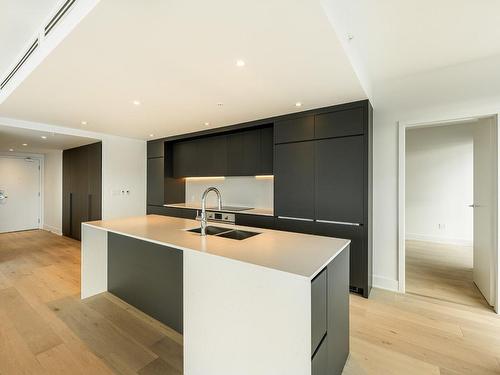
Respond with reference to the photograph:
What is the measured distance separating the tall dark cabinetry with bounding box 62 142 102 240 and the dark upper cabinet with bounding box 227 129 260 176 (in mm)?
2628

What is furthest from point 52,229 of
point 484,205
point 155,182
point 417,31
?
point 484,205

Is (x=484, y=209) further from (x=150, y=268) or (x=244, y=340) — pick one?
(x=150, y=268)

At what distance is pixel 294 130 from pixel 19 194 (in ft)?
24.5

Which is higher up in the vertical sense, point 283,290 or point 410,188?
point 410,188

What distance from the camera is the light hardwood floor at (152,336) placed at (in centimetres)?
172

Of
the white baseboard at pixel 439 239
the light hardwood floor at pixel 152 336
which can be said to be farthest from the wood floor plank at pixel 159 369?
the white baseboard at pixel 439 239

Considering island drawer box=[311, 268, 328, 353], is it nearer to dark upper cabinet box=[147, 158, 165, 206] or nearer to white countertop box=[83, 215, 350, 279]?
white countertop box=[83, 215, 350, 279]

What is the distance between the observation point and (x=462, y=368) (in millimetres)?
1718

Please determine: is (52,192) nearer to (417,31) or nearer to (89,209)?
(89,209)

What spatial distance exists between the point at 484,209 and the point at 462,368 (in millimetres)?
1826

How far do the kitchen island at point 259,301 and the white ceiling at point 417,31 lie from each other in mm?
1468

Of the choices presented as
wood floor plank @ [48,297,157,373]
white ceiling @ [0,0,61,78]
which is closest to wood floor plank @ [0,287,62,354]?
wood floor plank @ [48,297,157,373]

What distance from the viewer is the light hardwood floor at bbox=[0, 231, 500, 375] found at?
5.65 ft

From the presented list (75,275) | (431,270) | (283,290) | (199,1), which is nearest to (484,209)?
(431,270)
